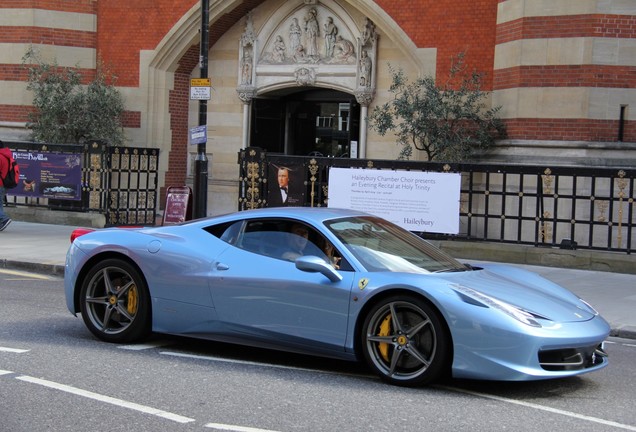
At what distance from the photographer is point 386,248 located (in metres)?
7.00

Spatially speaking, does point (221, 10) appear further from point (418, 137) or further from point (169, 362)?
point (169, 362)

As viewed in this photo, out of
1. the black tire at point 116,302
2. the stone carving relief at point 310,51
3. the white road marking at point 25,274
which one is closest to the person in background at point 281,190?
the stone carving relief at point 310,51

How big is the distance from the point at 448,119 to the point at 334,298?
11.7 metres

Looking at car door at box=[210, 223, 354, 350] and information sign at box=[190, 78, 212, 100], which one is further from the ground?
information sign at box=[190, 78, 212, 100]

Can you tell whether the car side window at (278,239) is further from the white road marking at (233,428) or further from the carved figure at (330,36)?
the carved figure at (330,36)

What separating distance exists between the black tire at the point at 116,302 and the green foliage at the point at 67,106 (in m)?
13.8

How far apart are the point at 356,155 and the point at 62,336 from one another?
13.5 meters

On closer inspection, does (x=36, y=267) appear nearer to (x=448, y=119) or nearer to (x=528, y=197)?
(x=528, y=197)

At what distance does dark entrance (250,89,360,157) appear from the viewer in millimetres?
22047

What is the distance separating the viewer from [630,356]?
8289mm

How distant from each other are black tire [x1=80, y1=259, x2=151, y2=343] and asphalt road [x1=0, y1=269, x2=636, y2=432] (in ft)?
0.44

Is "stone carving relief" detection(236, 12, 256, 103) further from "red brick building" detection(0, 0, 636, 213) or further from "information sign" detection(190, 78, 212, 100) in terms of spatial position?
"information sign" detection(190, 78, 212, 100)

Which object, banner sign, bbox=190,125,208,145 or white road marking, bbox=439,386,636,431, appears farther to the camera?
banner sign, bbox=190,125,208,145

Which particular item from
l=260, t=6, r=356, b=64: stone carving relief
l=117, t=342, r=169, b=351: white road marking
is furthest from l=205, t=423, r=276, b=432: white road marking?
l=260, t=6, r=356, b=64: stone carving relief
